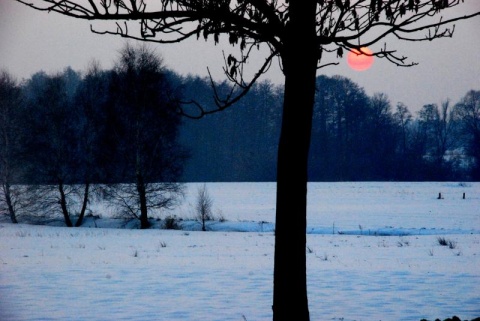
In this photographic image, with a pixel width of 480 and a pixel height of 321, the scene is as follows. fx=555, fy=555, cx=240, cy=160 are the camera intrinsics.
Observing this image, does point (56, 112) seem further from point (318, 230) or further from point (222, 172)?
point (222, 172)

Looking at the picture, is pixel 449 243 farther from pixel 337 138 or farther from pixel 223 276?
pixel 337 138

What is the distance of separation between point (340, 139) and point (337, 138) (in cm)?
73

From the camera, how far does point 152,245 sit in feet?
61.1

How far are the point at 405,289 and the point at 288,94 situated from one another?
231 inches

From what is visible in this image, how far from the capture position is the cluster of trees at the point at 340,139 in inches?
2908

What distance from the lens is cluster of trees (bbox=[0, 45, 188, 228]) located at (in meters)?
29.5

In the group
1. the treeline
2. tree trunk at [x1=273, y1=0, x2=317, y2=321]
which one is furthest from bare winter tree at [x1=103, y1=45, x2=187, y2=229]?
tree trunk at [x1=273, y1=0, x2=317, y2=321]

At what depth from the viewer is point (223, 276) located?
11.7 meters

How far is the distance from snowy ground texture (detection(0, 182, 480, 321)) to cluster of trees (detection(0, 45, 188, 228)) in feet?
20.5

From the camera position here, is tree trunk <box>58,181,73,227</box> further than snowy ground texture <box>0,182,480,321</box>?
Yes

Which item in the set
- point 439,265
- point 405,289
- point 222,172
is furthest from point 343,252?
point 222,172

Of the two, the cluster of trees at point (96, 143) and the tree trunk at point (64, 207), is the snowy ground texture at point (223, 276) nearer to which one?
the cluster of trees at point (96, 143)

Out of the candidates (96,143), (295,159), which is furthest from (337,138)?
(295,159)

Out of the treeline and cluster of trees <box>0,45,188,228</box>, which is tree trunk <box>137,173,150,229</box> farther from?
the treeline
